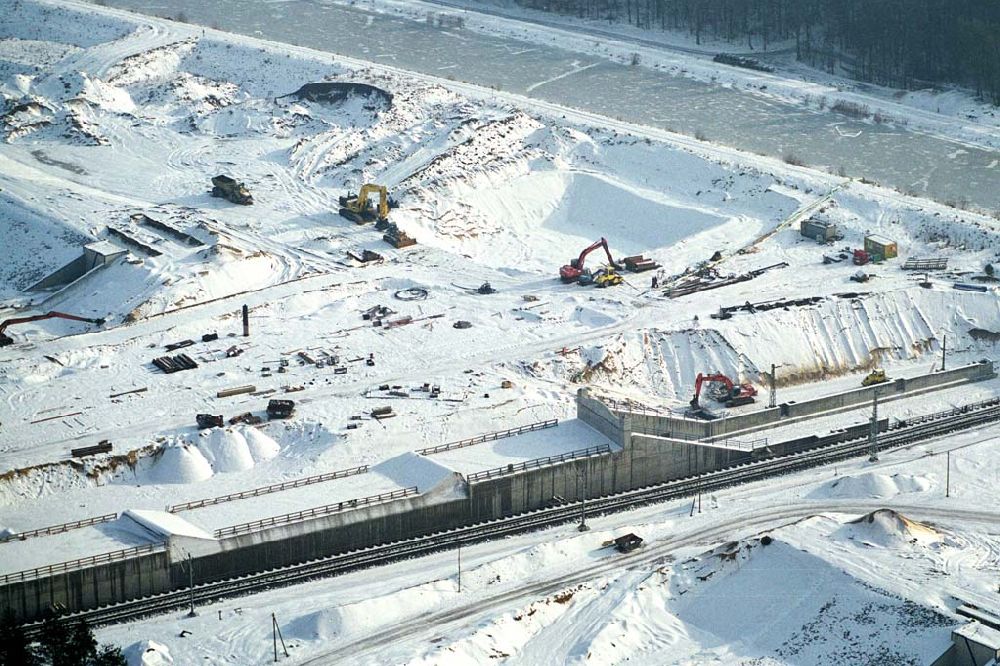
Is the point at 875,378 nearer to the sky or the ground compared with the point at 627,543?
nearer to the sky

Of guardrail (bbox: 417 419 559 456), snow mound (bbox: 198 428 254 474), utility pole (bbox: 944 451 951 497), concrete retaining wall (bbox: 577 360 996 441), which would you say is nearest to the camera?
snow mound (bbox: 198 428 254 474)

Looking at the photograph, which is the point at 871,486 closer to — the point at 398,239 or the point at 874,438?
the point at 874,438

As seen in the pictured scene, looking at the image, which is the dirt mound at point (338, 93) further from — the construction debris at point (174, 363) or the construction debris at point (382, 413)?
the construction debris at point (382, 413)

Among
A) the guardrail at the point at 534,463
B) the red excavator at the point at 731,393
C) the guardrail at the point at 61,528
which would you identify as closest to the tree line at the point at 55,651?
the guardrail at the point at 61,528

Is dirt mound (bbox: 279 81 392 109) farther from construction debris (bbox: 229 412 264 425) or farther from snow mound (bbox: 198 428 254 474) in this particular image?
snow mound (bbox: 198 428 254 474)

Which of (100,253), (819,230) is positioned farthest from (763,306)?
(100,253)

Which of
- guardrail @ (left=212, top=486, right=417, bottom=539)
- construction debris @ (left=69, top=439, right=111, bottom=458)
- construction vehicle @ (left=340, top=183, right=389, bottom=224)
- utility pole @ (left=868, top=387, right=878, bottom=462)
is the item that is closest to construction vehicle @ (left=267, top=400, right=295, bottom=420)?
construction debris @ (left=69, top=439, right=111, bottom=458)
